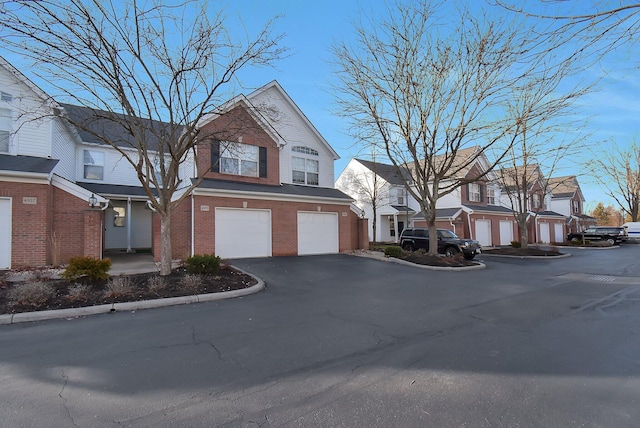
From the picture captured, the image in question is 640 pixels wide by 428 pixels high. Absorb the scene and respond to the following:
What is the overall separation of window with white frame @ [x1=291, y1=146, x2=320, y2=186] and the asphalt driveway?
40.4 feet

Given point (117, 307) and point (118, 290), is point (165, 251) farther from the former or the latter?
point (117, 307)

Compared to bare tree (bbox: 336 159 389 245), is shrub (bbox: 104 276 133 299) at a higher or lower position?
lower

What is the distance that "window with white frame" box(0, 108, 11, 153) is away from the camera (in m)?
12.6

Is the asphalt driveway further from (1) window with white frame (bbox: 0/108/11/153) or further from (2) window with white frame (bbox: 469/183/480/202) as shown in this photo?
(2) window with white frame (bbox: 469/183/480/202)

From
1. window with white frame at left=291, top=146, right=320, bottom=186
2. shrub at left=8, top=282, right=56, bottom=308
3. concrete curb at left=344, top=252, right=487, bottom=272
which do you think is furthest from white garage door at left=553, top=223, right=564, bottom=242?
shrub at left=8, top=282, right=56, bottom=308

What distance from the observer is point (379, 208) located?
98.8ft

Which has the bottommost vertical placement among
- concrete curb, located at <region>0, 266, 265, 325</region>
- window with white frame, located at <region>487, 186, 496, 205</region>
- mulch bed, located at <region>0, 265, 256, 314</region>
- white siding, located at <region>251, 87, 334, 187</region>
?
concrete curb, located at <region>0, 266, 265, 325</region>

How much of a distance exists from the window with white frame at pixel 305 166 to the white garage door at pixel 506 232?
817 inches

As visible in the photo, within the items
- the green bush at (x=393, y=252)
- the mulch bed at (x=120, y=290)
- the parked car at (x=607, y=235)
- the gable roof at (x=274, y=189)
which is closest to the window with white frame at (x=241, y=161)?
the gable roof at (x=274, y=189)

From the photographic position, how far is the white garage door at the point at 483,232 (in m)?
28.3

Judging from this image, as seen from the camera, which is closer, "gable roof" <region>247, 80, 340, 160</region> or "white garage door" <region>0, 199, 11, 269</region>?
"white garage door" <region>0, 199, 11, 269</region>

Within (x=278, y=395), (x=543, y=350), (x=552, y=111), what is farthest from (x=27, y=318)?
(x=552, y=111)

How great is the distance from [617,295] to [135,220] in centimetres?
2142

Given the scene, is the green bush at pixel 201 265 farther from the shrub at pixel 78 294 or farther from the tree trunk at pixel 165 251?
the shrub at pixel 78 294
